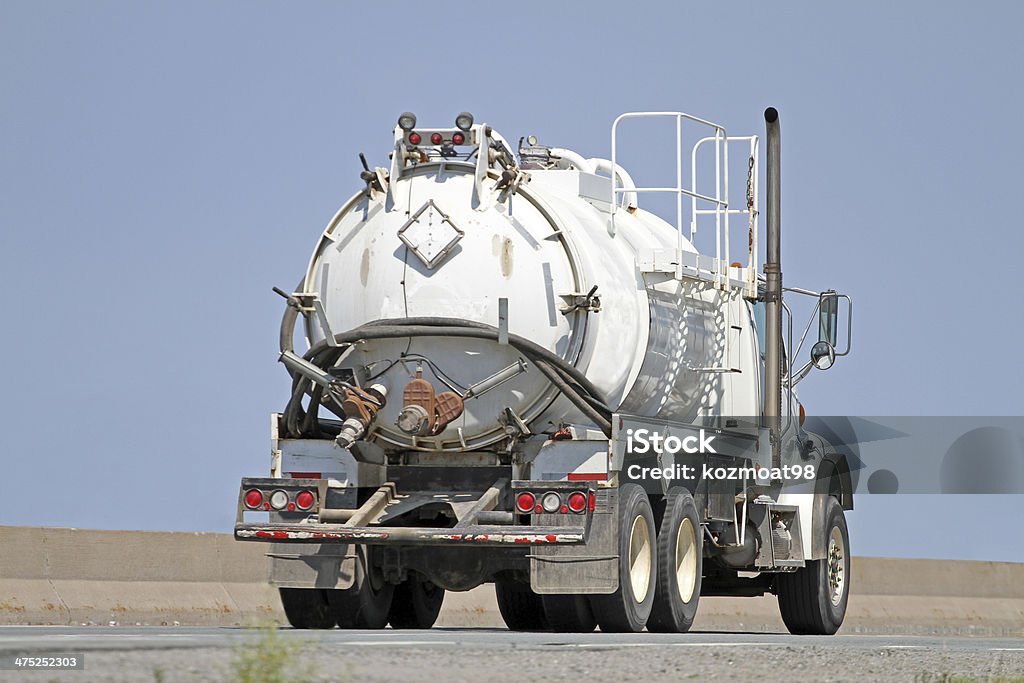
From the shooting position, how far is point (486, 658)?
30.9 ft

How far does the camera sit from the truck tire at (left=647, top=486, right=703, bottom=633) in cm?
1448

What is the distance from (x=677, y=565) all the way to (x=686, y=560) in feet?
0.85

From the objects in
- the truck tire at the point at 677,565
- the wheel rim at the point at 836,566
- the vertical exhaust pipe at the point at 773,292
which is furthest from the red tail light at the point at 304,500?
the wheel rim at the point at 836,566

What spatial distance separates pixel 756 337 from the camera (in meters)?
17.2

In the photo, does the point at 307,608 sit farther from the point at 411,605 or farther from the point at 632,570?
the point at 632,570

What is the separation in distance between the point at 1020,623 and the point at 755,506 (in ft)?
35.5

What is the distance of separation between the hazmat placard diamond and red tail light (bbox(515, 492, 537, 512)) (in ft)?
5.91

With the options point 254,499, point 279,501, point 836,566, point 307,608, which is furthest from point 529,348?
point 836,566

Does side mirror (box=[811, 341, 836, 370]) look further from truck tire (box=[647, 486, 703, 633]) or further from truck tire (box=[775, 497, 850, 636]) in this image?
truck tire (box=[647, 486, 703, 633])

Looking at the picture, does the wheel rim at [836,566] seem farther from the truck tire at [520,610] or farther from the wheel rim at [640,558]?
the wheel rim at [640,558]

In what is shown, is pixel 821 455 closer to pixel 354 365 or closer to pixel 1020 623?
pixel 354 365

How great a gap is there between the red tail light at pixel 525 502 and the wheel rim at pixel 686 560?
1.55 m

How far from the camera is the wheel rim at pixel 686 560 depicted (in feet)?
48.8

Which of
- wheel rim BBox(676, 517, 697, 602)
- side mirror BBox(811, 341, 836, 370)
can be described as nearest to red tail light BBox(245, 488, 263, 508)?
wheel rim BBox(676, 517, 697, 602)
